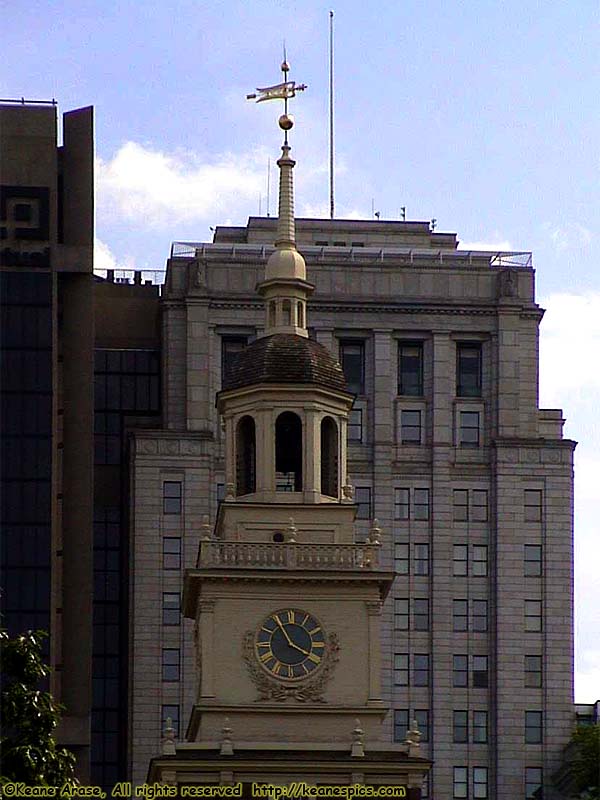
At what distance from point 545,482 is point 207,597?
9437 centimetres

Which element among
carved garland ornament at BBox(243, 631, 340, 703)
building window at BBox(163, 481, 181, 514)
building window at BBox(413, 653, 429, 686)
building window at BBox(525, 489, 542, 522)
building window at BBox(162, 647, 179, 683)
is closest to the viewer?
carved garland ornament at BBox(243, 631, 340, 703)

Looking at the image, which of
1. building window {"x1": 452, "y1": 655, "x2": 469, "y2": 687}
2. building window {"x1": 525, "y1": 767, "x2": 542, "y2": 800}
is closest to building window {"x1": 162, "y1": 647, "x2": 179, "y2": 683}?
→ building window {"x1": 452, "y1": 655, "x2": 469, "y2": 687}

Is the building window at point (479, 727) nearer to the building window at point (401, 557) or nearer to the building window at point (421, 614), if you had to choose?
the building window at point (421, 614)

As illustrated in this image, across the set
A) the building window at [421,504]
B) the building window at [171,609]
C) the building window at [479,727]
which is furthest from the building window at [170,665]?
the building window at [479,727]

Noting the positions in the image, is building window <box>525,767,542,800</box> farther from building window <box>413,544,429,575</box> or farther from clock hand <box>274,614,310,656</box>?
clock hand <box>274,614,310,656</box>

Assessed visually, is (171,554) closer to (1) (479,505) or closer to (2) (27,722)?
(1) (479,505)

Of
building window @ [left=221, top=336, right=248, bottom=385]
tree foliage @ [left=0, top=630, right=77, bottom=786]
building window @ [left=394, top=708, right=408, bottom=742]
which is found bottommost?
tree foliage @ [left=0, top=630, right=77, bottom=786]

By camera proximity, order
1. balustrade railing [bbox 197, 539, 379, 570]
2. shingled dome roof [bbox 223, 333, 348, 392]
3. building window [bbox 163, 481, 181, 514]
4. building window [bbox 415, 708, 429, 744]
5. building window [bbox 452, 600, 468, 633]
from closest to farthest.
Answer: balustrade railing [bbox 197, 539, 379, 570]
shingled dome roof [bbox 223, 333, 348, 392]
building window [bbox 163, 481, 181, 514]
building window [bbox 415, 708, 429, 744]
building window [bbox 452, 600, 468, 633]

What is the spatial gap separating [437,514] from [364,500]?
4545 millimetres

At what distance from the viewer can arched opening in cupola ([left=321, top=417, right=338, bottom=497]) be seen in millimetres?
109500

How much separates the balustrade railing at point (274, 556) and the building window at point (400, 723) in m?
89.2

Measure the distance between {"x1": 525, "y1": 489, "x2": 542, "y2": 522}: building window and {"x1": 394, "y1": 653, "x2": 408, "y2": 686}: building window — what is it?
35.9 feet

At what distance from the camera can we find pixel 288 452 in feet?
360

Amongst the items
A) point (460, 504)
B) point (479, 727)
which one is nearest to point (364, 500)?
point (460, 504)
